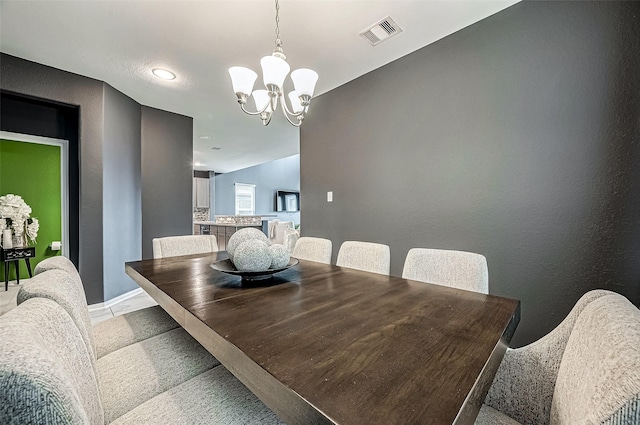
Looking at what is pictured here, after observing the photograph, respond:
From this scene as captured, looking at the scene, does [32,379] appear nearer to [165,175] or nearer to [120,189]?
[120,189]

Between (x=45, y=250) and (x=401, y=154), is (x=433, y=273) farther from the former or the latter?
(x=45, y=250)

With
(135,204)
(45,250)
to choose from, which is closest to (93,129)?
(135,204)

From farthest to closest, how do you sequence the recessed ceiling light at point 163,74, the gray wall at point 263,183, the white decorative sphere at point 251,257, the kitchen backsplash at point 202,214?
the gray wall at point 263,183, the kitchen backsplash at point 202,214, the recessed ceiling light at point 163,74, the white decorative sphere at point 251,257

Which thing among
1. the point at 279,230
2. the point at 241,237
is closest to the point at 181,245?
the point at 241,237

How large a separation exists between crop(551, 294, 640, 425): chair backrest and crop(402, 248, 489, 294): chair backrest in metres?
0.65

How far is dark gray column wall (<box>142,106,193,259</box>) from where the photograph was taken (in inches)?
→ 150

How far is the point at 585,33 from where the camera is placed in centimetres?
166

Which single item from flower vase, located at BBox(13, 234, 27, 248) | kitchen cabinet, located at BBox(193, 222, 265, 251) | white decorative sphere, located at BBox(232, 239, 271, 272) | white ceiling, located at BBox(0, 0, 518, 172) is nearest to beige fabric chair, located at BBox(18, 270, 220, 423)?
white decorative sphere, located at BBox(232, 239, 271, 272)

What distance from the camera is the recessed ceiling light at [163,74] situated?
276 cm

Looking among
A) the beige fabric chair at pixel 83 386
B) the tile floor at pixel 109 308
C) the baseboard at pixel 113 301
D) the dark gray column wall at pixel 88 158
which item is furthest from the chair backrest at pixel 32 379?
the baseboard at pixel 113 301

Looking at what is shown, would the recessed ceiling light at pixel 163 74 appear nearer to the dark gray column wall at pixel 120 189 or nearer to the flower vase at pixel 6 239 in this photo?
the dark gray column wall at pixel 120 189

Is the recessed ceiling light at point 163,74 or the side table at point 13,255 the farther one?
the side table at point 13,255

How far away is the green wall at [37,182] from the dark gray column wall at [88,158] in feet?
4.58

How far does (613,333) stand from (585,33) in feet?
6.73
